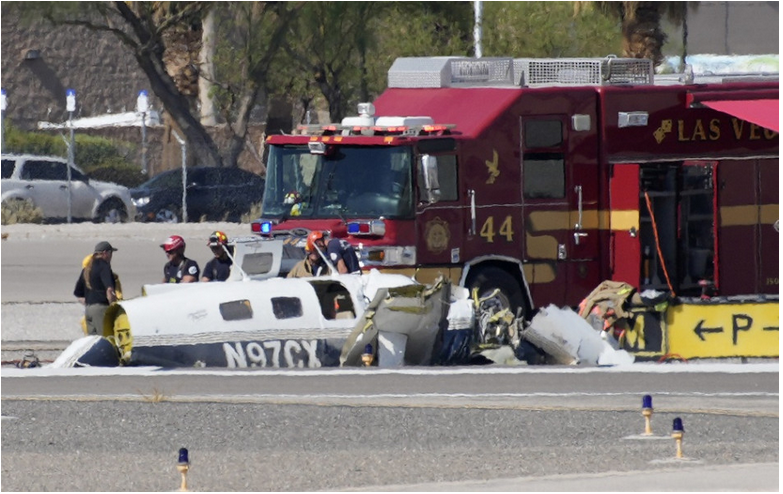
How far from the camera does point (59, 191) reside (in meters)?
35.9

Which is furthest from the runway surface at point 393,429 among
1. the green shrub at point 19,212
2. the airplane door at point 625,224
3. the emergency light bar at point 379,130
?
the green shrub at point 19,212

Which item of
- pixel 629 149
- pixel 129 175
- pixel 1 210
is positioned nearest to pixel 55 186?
pixel 1 210

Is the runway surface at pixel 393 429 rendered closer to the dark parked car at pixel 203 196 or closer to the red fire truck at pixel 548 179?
the red fire truck at pixel 548 179

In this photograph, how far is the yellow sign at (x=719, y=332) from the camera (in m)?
18.3

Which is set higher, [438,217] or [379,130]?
[379,130]

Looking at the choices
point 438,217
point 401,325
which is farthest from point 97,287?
point 438,217

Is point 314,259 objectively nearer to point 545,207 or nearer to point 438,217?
point 438,217

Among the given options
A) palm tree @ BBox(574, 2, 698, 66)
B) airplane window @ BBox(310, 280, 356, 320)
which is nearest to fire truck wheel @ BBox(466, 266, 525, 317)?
airplane window @ BBox(310, 280, 356, 320)

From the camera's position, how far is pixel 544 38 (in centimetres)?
4350

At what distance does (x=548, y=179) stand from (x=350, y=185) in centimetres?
260

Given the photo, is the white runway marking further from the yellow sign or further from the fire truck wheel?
the fire truck wheel

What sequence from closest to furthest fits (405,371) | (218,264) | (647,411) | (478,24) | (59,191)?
(647,411)
(405,371)
(218,264)
(59,191)
(478,24)

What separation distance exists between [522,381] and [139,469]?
545 centimetres

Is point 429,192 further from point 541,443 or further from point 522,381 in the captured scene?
point 541,443
